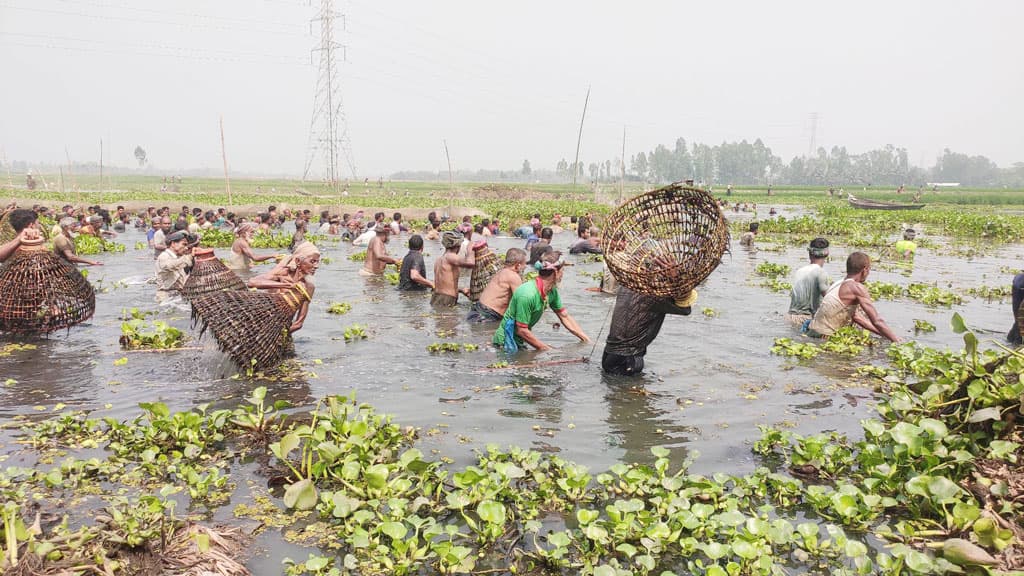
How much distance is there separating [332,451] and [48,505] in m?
1.86

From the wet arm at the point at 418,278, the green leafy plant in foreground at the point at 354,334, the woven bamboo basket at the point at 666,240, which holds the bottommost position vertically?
the green leafy plant in foreground at the point at 354,334

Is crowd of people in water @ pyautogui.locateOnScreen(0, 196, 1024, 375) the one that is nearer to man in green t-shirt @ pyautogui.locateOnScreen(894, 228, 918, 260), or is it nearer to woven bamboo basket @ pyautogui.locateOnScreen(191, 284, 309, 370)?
woven bamboo basket @ pyautogui.locateOnScreen(191, 284, 309, 370)

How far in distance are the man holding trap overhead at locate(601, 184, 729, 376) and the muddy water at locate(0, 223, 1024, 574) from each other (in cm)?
114

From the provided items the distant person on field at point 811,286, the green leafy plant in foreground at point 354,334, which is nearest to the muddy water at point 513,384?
the green leafy plant in foreground at point 354,334

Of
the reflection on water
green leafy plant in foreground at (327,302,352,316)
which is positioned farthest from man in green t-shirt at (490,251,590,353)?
green leafy plant in foreground at (327,302,352,316)

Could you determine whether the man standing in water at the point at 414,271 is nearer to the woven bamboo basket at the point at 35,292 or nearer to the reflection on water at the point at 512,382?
the reflection on water at the point at 512,382

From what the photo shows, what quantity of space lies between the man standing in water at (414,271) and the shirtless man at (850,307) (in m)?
6.51

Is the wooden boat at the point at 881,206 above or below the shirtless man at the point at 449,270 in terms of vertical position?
above

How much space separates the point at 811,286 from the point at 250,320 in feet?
25.5

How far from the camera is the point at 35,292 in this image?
328 inches

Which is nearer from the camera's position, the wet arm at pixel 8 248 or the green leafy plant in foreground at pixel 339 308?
the wet arm at pixel 8 248

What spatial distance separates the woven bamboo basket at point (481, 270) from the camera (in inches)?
437

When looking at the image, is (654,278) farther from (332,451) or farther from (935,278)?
(935,278)

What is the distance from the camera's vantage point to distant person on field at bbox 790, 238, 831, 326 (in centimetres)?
913
